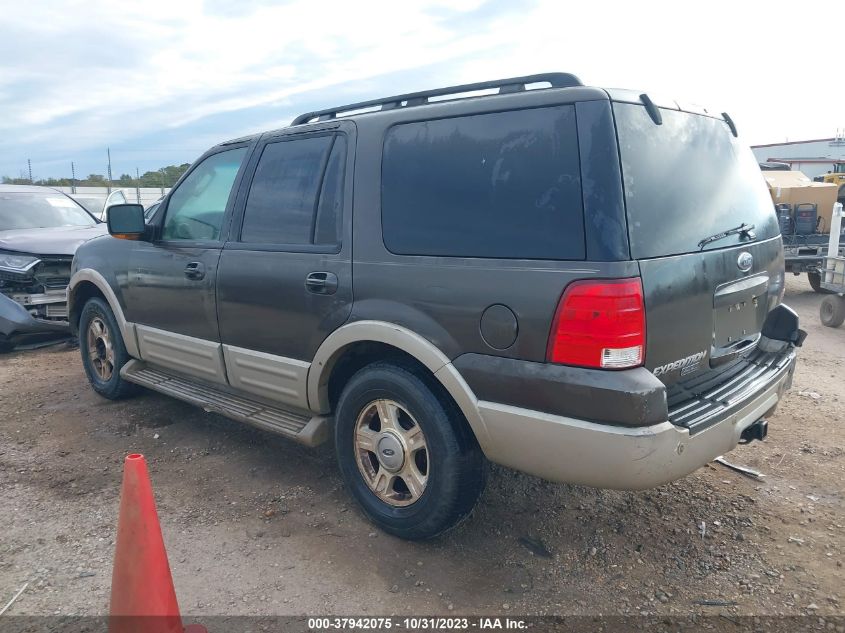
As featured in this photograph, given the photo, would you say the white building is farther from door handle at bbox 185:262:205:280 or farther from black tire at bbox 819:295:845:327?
door handle at bbox 185:262:205:280

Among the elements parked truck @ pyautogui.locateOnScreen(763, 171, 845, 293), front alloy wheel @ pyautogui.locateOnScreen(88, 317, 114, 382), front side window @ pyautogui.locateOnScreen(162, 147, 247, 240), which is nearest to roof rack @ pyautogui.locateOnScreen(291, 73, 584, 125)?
front side window @ pyautogui.locateOnScreen(162, 147, 247, 240)

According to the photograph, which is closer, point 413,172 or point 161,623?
point 161,623

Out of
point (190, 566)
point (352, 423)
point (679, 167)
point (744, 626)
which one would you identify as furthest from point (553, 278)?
point (190, 566)

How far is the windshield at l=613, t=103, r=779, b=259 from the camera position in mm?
2527

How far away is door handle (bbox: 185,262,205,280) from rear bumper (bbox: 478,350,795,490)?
215 cm

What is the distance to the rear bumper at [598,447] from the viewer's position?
244cm

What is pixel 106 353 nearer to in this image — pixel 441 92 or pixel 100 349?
pixel 100 349

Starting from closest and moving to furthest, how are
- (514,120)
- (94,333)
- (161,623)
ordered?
(161,623), (514,120), (94,333)

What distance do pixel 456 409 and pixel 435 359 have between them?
0.28 meters

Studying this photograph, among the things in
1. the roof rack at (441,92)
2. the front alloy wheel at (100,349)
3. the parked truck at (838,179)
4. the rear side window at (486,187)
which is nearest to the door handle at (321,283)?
the rear side window at (486,187)

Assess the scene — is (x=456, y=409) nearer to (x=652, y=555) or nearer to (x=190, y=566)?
(x=652, y=555)

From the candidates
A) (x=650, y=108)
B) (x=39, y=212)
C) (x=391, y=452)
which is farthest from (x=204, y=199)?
(x=39, y=212)

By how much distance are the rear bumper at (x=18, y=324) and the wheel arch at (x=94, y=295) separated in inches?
68.5

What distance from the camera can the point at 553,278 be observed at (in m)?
2.51
